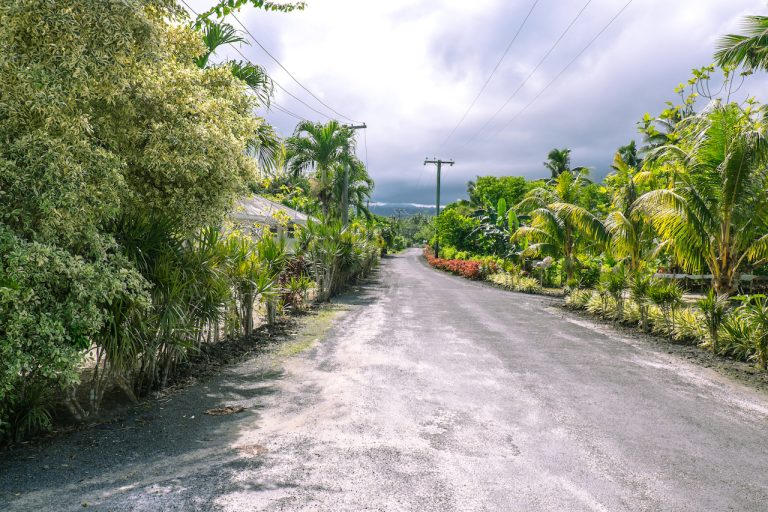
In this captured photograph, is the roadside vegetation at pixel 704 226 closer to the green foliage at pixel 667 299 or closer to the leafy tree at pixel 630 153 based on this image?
the green foliage at pixel 667 299

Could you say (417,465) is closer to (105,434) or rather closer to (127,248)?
(105,434)

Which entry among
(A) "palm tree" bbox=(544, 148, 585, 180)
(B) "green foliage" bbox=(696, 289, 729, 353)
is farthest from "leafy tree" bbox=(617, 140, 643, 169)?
(B) "green foliage" bbox=(696, 289, 729, 353)

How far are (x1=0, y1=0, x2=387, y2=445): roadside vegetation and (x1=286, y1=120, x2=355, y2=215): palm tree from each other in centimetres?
1691

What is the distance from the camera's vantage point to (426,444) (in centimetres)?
470

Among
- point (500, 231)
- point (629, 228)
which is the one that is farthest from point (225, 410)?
point (500, 231)

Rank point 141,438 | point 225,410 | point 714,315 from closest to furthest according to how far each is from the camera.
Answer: point 141,438 < point 225,410 < point 714,315

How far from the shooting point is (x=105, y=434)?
4.88 m

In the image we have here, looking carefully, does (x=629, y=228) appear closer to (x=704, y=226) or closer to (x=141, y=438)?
(x=704, y=226)

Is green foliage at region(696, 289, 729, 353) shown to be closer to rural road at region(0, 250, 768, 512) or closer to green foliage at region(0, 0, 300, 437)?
rural road at region(0, 250, 768, 512)

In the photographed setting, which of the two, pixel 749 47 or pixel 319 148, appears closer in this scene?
pixel 749 47

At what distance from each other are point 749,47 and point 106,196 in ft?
35.4

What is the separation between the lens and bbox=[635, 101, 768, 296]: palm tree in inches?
389

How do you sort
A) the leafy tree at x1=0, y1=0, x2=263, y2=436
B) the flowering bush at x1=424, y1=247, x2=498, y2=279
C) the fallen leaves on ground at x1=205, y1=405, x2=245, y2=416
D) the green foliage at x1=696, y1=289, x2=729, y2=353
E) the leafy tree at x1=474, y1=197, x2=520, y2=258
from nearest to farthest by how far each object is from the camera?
the leafy tree at x1=0, y1=0, x2=263, y2=436 < the fallen leaves on ground at x1=205, y1=405, x2=245, y2=416 < the green foliage at x1=696, y1=289, x2=729, y2=353 < the flowering bush at x1=424, y1=247, x2=498, y2=279 < the leafy tree at x1=474, y1=197, x2=520, y2=258

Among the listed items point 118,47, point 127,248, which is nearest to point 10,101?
point 118,47
